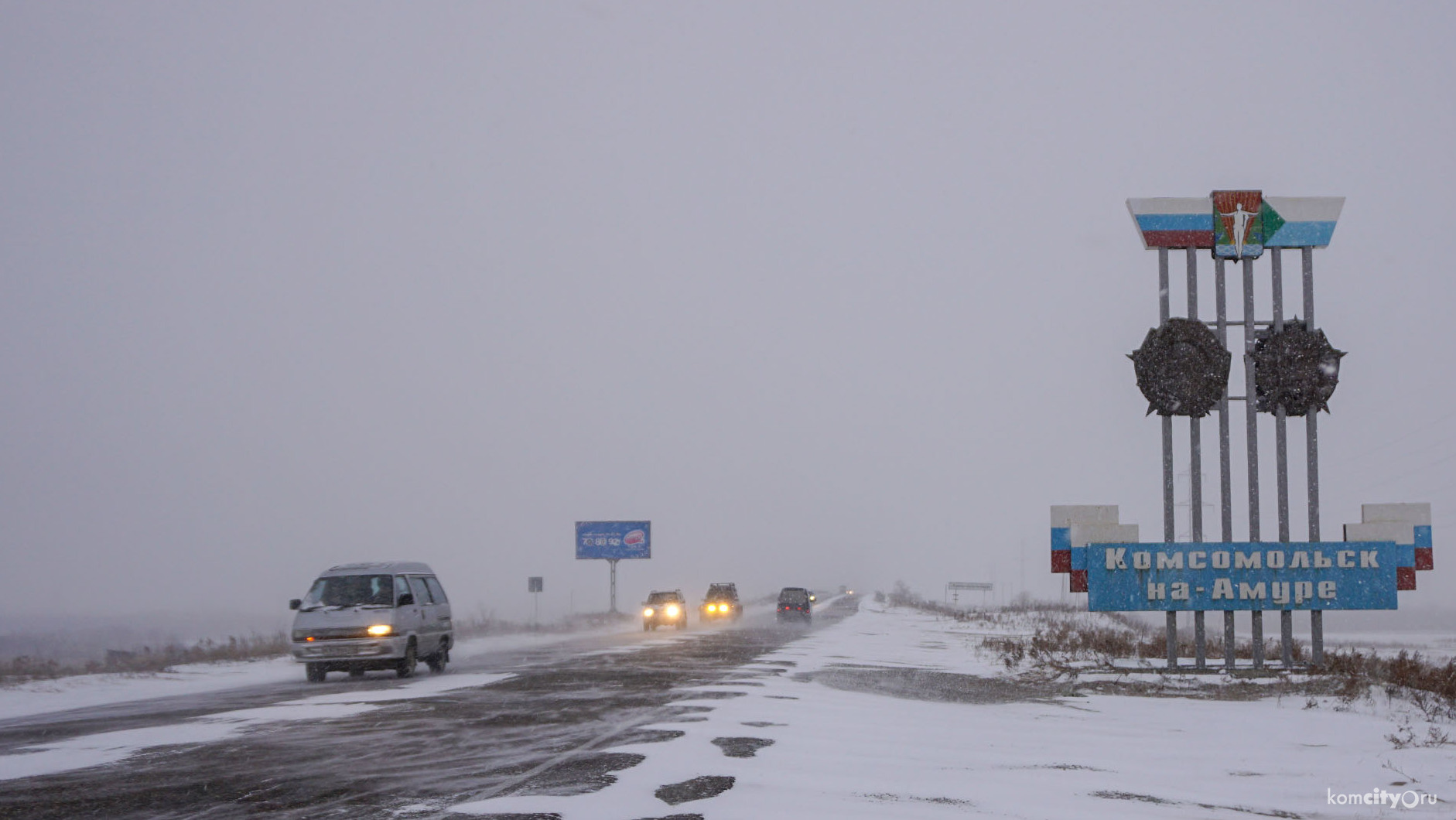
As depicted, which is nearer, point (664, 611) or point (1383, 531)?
point (1383, 531)

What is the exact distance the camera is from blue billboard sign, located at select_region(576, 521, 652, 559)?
7819 centimetres

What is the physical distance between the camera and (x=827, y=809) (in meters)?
7.94

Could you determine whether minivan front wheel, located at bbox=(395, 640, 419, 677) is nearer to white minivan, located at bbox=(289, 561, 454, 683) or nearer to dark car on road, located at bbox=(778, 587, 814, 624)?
white minivan, located at bbox=(289, 561, 454, 683)

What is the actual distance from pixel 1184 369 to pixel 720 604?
43984 mm

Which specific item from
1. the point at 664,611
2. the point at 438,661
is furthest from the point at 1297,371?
the point at 664,611

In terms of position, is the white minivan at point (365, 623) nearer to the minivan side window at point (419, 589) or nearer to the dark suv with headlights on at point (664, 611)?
the minivan side window at point (419, 589)

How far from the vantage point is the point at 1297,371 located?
2020 cm

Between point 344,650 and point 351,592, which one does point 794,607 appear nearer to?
point 351,592

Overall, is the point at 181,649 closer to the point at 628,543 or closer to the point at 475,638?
the point at 475,638

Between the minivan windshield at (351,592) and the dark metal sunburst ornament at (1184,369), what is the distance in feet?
46.4

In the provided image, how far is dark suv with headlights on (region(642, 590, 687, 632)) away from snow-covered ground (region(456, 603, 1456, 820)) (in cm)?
3264

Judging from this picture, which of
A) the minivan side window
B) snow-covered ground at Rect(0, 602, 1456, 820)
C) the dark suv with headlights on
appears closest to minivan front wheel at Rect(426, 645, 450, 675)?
the minivan side window

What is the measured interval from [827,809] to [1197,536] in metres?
14.9

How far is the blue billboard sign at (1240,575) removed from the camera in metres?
20.1
